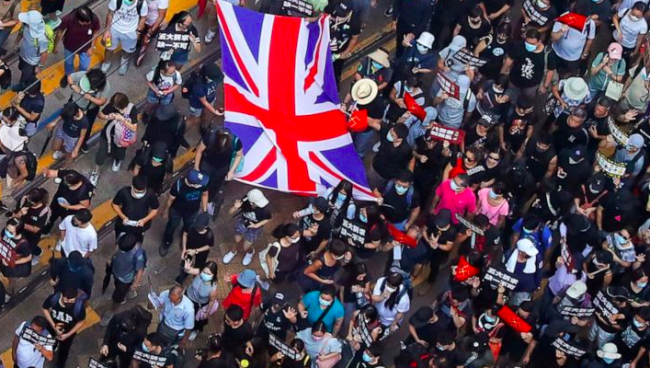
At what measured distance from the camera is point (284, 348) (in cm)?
1589

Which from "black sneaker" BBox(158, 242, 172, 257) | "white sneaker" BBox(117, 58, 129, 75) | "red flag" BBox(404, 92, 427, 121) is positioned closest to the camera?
"black sneaker" BBox(158, 242, 172, 257)

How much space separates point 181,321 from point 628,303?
494 cm

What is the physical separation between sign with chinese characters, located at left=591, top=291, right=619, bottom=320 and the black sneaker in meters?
5.01

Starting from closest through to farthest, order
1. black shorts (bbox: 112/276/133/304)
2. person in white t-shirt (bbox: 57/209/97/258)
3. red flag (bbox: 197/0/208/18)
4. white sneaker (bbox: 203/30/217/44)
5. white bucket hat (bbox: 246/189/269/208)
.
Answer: person in white t-shirt (bbox: 57/209/97/258), black shorts (bbox: 112/276/133/304), white bucket hat (bbox: 246/189/269/208), red flag (bbox: 197/0/208/18), white sneaker (bbox: 203/30/217/44)

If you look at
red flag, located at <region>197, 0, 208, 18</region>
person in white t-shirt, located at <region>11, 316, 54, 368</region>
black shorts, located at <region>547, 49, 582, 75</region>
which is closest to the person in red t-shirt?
person in white t-shirt, located at <region>11, 316, 54, 368</region>

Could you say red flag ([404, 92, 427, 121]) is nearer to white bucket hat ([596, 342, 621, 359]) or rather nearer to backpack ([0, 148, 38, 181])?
white bucket hat ([596, 342, 621, 359])

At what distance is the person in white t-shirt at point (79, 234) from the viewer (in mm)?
16281

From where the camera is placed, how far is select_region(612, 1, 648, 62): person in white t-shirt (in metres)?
19.8

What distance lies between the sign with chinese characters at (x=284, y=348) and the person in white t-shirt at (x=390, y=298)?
129cm

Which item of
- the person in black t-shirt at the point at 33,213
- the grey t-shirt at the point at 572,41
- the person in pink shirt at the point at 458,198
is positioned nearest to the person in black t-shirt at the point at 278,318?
the person in pink shirt at the point at 458,198

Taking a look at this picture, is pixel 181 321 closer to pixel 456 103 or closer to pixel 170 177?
pixel 170 177

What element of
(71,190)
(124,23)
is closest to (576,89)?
(124,23)

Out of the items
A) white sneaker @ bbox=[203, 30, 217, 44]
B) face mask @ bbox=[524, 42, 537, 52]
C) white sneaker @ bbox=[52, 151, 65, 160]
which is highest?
face mask @ bbox=[524, 42, 537, 52]

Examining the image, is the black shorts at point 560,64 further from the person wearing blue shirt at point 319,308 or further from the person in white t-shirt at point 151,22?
the person wearing blue shirt at point 319,308
